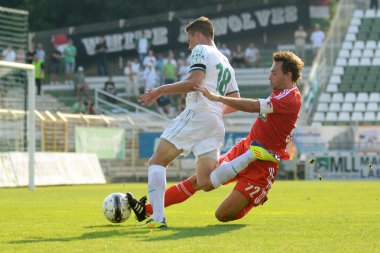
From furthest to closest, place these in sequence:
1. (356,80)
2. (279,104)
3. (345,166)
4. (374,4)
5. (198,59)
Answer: (374,4)
(356,80)
(345,166)
(279,104)
(198,59)

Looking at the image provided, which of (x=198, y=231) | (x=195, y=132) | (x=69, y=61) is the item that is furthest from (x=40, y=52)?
(x=198, y=231)

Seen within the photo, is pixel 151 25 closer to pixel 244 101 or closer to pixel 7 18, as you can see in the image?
pixel 7 18

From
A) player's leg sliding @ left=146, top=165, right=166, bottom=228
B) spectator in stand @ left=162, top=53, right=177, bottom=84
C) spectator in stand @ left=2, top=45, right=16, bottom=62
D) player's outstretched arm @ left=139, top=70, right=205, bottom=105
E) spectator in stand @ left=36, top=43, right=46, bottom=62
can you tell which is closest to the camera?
player's outstretched arm @ left=139, top=70, right=205, bottom=105

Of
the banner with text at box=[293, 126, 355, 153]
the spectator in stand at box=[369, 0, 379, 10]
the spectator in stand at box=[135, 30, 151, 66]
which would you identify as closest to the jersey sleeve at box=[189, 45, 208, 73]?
the banner with text at box=[293, 126, 355, 153]

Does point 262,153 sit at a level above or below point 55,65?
below

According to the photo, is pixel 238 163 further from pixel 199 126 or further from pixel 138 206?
pixel 138 206

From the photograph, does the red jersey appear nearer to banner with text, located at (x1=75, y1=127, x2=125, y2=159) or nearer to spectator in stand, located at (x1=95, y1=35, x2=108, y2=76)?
banner with text, located at (x1=75, y1=127, x2=125, y2=159)

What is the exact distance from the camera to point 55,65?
Result: 4509 cm

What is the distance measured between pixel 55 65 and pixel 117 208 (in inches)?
1378

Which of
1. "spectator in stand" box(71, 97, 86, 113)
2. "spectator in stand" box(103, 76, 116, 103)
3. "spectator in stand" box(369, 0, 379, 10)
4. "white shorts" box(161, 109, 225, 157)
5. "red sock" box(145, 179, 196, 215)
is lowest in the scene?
"red sock" box(145, 179, 196, 215)

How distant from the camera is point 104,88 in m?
41.3

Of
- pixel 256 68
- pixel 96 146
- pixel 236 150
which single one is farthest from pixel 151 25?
pixel 236 150

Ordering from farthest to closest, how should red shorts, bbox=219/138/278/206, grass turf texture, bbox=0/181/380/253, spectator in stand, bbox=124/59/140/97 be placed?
spectator in stand, bbox=124/59/140/97, red shorts, bbox=219/138/278/206, grass turf texture, bbox=0/181/380/253

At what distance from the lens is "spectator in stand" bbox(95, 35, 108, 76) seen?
44781 mm
